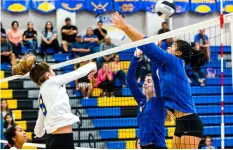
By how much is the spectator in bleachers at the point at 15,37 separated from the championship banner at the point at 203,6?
4931 millimetres

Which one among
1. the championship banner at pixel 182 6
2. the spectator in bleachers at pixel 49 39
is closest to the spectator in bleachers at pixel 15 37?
the spectator in bleachers at pixel 49 39

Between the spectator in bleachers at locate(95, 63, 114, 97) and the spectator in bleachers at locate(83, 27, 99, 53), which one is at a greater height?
the spectator in bleachers at locate(83, 27, 99, 53)

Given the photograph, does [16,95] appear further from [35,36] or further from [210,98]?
[210,98]

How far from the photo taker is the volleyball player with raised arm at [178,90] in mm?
5711

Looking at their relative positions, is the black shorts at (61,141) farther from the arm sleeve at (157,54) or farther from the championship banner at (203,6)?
the championship banner at (203,6)

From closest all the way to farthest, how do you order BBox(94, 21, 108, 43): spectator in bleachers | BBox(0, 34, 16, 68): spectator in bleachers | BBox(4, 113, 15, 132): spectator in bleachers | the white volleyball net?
the white volleyball net
BBox(4, 113, 15, 132): spectator in bleachers
BBox(0, 34, 16, 68): spectator in bleachers
BBox(94, 21, 108, 43): spectator in bleachers

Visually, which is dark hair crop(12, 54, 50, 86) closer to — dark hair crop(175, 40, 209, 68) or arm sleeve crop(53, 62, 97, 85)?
arm sleeve crop(53, 62, 97, 85)

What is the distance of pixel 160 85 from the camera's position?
5.91m

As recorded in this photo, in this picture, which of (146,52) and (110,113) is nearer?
(146,52)

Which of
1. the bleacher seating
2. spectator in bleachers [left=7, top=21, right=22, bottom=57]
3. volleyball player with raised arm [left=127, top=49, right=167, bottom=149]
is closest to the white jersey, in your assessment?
volleyball player with raised arm [left=127, top=49, right=167, bottom=149]

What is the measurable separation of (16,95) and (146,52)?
8193 millimetres

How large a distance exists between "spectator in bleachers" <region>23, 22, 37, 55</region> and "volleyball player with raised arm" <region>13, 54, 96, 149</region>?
904 centimetres

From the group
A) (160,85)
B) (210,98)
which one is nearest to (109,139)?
(210,98)

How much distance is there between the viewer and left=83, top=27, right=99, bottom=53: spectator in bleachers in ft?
48.1
